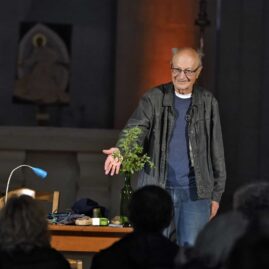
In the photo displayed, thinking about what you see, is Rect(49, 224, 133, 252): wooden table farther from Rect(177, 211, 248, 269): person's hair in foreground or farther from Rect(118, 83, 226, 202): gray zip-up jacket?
Rect(177, 211, 248, 269): person's hair in foreground

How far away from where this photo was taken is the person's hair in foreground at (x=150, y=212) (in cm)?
432

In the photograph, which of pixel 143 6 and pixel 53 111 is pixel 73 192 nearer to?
pixel 53 111

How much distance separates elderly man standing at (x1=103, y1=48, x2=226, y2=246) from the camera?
5.86m

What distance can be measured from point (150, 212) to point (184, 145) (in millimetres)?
1603

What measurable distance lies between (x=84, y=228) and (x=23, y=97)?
5147mm

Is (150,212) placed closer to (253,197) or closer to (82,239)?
(253,197)

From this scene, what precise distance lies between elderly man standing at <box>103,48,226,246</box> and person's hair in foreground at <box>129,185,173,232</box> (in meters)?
1.49

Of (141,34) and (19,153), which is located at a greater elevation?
(141,34)

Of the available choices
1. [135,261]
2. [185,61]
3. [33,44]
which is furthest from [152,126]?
[33,44]

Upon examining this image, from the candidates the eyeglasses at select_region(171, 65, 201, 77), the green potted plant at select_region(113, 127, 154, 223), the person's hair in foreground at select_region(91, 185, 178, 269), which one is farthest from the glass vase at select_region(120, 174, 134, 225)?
the person's hair in foreground at select_region(91, 185, 178, 269)

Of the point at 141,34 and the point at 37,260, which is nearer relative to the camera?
the point at 37,260

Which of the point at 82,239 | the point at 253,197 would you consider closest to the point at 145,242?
the point at 253,197

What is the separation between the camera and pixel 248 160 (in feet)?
34.7

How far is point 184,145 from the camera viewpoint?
5.89 meters
